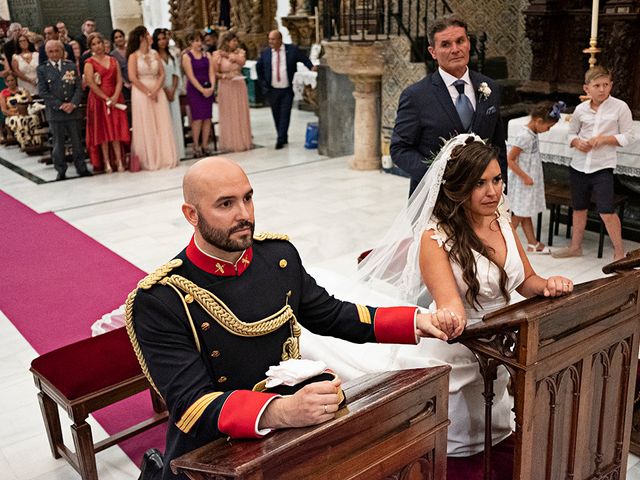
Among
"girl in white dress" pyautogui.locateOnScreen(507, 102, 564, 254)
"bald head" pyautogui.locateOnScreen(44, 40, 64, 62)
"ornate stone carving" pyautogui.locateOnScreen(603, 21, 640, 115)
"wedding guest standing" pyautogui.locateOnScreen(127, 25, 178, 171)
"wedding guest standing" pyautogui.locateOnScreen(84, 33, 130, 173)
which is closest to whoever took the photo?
"girl in white dress" pyautogui.locateOnScreen(507, 102, 564, 254)

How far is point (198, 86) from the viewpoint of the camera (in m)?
10.1

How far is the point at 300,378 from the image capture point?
186 centimetres

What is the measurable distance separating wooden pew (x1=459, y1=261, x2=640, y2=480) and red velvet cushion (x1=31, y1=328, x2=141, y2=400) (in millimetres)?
1565

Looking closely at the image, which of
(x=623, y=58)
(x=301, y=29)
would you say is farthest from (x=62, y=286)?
(x=301, y=29)

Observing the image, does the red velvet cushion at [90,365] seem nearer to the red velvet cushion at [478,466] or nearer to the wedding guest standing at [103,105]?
the red velvet cushion at [478,466]

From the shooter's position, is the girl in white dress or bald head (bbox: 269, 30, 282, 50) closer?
the girl in white dress

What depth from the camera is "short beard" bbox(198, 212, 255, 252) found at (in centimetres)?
189

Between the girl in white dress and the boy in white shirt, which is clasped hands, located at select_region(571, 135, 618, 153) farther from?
the girl in white dress

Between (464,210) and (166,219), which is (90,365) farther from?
(166,219)

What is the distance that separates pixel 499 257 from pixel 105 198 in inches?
251

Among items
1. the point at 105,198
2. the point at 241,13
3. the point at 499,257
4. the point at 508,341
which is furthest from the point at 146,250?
the point at 241,13

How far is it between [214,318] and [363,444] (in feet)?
1.70

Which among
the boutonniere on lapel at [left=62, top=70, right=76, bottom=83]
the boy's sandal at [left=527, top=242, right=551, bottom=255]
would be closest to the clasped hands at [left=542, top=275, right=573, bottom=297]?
the boy's sandal at [left=527, top=242, right=551, bottom=255]

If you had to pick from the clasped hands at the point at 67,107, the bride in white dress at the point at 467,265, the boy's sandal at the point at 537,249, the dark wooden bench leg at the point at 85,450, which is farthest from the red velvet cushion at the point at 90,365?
the clasped hands at the point at 67,107
